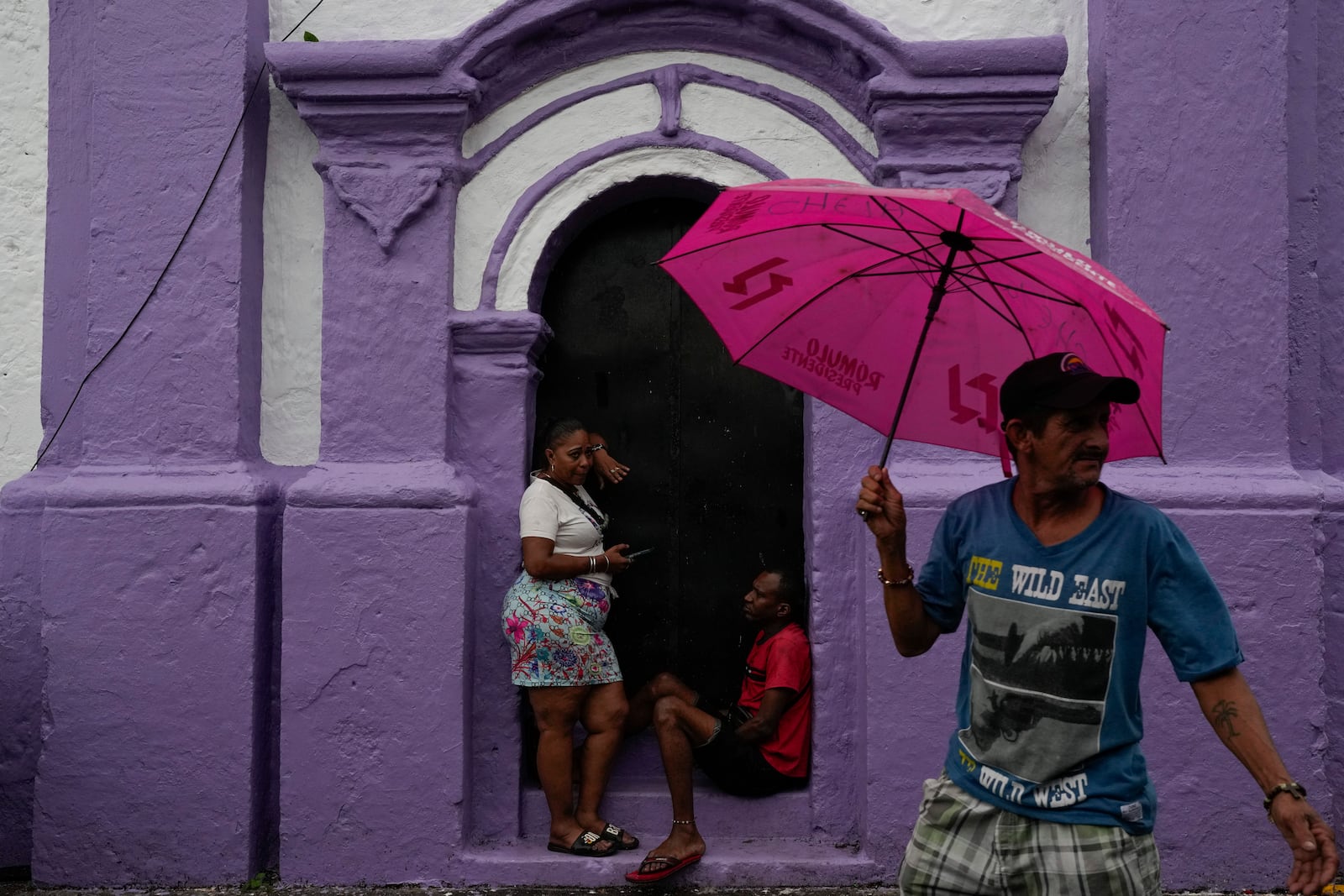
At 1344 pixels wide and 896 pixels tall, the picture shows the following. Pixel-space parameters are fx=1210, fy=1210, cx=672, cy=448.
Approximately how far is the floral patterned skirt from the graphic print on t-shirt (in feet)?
7.95

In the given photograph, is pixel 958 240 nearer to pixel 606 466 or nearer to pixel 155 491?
pixel 606 466

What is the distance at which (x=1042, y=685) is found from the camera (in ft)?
7.74

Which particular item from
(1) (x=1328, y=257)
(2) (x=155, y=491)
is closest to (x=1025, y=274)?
(1) (x=1328, y=257)

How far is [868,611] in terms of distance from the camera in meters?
4.62

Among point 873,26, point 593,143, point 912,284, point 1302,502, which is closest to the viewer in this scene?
point 912,284

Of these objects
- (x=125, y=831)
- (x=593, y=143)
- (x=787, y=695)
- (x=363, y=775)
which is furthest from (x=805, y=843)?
(x=593, y=143)

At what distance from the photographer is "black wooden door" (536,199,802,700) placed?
5270 millimetres

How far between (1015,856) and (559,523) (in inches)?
104

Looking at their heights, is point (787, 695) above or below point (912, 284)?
below

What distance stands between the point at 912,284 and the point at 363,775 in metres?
3.04

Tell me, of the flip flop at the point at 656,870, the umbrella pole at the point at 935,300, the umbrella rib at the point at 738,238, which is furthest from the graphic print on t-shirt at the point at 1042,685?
the flip flop at the point at 656,870

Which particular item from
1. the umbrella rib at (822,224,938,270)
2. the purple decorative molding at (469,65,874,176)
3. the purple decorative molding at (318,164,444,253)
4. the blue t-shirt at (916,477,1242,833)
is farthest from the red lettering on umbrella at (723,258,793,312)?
the purple decorative molding at (318,164,444,253)

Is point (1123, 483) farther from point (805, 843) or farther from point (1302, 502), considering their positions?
point (805, 843)

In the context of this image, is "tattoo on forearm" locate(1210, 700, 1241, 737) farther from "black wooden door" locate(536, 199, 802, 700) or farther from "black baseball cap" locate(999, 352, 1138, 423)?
"black wooden door" locate(536, 199, 802, 700)
